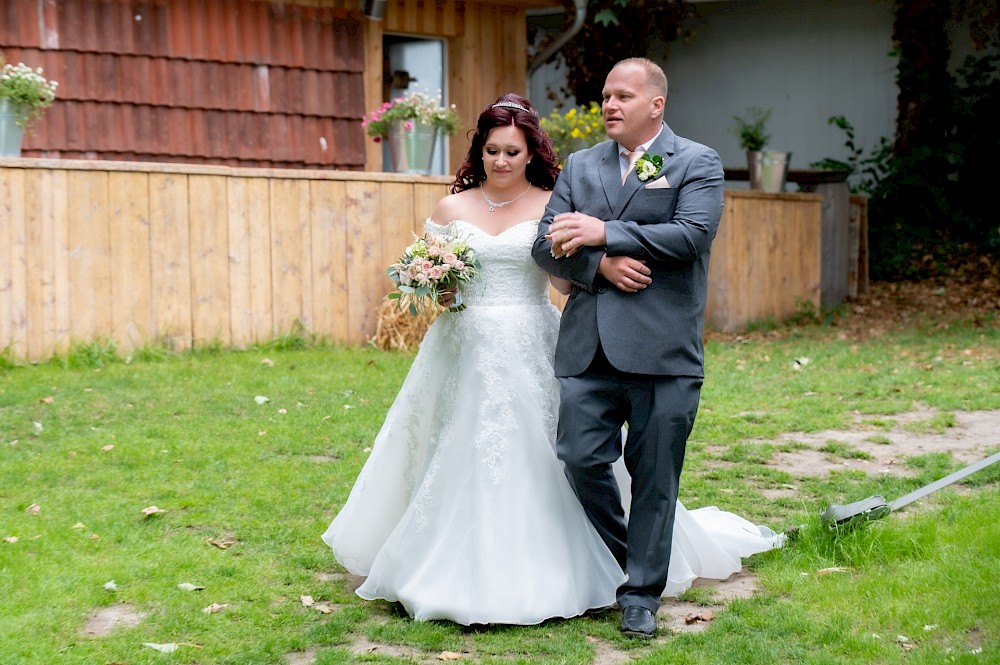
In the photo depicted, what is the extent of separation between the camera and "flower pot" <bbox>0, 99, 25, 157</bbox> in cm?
867

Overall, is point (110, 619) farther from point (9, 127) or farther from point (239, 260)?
point (9, 127)

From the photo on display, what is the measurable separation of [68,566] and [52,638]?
2.42 feet

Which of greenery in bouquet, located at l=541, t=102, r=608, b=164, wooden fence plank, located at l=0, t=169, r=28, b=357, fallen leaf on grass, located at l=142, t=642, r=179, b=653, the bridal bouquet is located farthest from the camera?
greenery in bouquet, located at l=541, t=102, r=608, b=164

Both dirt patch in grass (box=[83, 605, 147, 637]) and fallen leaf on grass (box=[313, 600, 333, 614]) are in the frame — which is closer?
dirt patch in grass (box=[83, 605, 147, 637])

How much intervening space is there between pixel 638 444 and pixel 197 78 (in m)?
8.60

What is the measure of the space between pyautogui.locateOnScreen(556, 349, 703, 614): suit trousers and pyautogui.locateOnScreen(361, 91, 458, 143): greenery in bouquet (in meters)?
6.88

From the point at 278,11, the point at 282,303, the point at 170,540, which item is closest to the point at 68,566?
the point at 170,540

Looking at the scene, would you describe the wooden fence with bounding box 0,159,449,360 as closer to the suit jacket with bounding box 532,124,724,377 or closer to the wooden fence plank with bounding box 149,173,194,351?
the wooden fence plank with bounding box 149,173,194,351

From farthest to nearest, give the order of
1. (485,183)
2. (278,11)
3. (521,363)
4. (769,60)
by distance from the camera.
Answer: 1. (769,60)
2. (278,11)
3. (485,183)
4. (521,363)

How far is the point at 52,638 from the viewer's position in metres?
3.80

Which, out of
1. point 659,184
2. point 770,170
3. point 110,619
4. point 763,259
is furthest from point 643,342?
point 770,170

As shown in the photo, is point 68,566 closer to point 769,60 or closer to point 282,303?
point 282,303

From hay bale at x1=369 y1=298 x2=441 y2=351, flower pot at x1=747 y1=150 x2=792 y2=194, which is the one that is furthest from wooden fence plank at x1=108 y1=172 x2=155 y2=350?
flower pot at x1=747 y1=150 x2=792 y2=194

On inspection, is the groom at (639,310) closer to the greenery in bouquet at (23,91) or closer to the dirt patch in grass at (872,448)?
the dirt patch in grass at (872,448)
